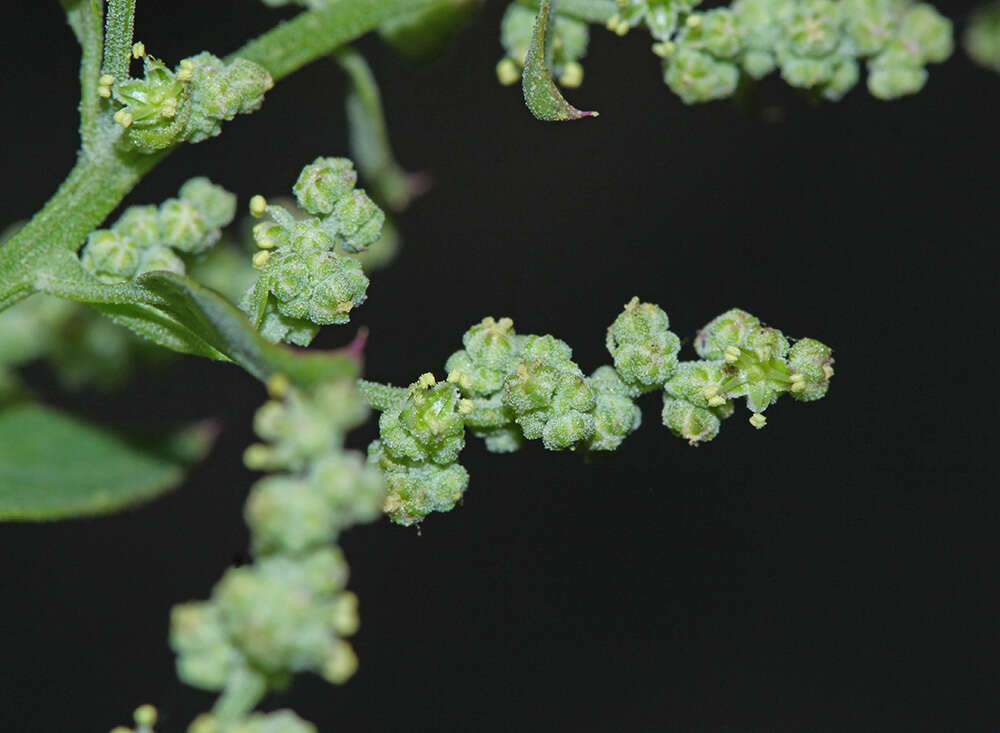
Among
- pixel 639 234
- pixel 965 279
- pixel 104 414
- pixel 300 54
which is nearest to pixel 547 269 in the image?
pixel 639 234

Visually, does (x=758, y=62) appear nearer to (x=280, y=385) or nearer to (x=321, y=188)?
(x=321, y=188)

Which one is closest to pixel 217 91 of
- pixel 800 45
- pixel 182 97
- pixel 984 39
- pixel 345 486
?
pixel 182 97

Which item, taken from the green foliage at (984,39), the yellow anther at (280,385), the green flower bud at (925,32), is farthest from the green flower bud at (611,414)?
the green foliage at (984,39)

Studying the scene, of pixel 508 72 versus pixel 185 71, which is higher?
pixel 185 71

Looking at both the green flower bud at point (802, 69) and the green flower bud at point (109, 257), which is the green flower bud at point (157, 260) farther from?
the green flower bud at point (802, 69)

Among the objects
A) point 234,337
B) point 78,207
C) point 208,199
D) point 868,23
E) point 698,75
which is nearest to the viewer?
point 234,337

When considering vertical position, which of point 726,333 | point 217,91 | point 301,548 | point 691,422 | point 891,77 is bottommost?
point 691,422

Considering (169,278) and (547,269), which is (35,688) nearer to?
(547,269)

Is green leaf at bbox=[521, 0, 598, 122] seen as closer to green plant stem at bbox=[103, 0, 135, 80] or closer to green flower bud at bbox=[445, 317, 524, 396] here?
green flower bud at bbox=[445, 317, 524, 396]
